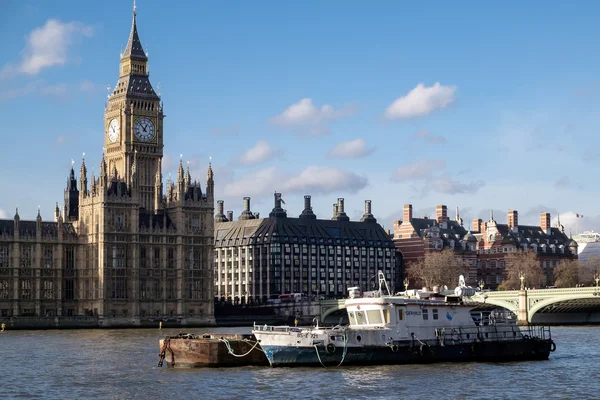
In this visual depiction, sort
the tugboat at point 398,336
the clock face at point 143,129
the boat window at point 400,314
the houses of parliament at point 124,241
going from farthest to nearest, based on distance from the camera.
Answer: the clock face at point 143,129
the houses of parliament at point 124,241
the boat window at point 400,314
the tugboat at point 398,336

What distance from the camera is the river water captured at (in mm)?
62656

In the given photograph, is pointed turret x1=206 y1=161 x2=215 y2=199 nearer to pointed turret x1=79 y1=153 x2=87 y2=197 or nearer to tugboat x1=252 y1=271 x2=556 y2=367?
pointed turret x1=79 y1=153 x2=87 y2=197

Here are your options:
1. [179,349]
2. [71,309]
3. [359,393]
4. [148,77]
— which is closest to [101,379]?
[179,349]

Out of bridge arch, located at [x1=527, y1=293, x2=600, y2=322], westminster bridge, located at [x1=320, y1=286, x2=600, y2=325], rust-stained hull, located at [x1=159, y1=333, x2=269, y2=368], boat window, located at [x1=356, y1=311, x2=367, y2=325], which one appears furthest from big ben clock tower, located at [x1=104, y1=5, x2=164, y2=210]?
boat window, located at [x1=356, y1=311, x2=367, y2=325]

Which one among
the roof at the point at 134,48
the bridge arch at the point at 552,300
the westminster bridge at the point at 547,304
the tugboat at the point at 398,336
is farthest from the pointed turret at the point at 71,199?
the tugboat at the point at 398,336

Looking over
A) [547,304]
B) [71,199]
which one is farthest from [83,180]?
[547,304]

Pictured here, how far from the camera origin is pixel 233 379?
68875 mm

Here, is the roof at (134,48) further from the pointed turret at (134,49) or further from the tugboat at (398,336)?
the tugboat at (398,336)

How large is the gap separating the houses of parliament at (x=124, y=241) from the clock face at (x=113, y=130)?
152mm

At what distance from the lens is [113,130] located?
179 metres

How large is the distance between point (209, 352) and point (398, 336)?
12168 millimetres

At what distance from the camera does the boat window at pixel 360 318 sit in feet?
248

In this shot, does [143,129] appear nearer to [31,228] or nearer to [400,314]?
[31,228]

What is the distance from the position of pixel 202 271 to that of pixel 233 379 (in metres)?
106
